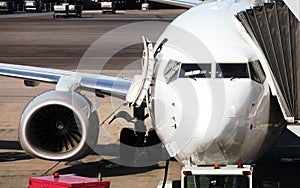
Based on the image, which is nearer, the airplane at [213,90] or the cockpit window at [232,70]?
the airplane at [213,90]

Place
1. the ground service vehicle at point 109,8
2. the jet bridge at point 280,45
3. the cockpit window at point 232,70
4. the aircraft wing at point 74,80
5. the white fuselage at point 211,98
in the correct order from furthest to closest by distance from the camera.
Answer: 1. the ground service vehicle at point 109,8
2. the aircraft wing at point 74,80
3. the jet bridge at point 280,45
4. the cockpit window at point 232,70
5. the white fuselage at point 211,98

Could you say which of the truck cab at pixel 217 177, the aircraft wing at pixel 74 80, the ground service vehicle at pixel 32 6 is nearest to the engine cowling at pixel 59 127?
the aircraft wing at pixel 74 80

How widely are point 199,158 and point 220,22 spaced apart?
3.35 metres

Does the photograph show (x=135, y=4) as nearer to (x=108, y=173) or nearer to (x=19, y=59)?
(x=19, y=59)

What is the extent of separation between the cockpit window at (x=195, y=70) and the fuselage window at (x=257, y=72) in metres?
0.92

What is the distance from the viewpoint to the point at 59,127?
77.5 feet

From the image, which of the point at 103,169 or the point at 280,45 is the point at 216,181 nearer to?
the point at 280,45

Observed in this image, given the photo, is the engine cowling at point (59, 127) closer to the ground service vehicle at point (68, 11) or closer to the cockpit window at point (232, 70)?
the cockpit window at point (232, 70)

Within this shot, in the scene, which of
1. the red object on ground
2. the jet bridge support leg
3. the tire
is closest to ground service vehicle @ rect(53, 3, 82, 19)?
the tire

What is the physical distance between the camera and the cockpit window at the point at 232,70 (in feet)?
59.8

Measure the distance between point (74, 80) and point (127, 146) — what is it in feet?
8.15

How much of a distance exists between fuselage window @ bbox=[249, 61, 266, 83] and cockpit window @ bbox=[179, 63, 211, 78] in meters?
0.92

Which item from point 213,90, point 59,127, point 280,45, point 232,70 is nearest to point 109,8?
point 59,127

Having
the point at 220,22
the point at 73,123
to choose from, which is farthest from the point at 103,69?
the point at 220,22
